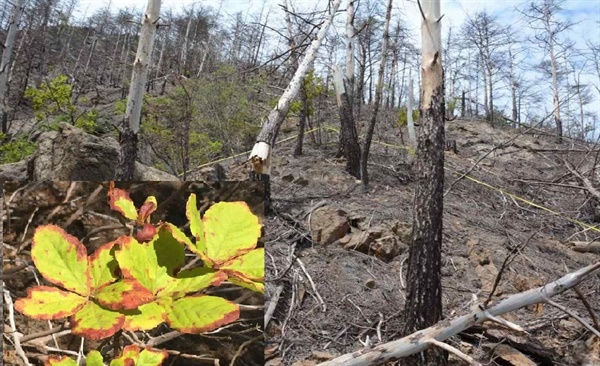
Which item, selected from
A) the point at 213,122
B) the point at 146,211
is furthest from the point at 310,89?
the point at 146,211

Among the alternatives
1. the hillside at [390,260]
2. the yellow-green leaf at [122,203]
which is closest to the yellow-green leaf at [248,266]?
the yellow-green leaf at [122,203]

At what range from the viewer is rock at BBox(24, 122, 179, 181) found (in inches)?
257

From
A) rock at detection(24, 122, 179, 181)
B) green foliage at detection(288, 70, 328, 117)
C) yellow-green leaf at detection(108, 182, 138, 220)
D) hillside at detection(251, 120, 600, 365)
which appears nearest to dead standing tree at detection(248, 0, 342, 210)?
hillside at detection(251, 120, 600, 365)

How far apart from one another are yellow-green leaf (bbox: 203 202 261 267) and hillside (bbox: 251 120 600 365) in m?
2.72

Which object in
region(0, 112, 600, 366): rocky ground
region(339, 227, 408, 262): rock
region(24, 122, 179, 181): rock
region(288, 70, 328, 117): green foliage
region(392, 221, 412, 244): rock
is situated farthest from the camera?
region(288, 70, 328, 117): green foliage

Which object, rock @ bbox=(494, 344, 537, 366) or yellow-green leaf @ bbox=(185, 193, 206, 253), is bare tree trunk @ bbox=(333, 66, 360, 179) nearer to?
rock @ bbox=(494, 344, 537, 366)

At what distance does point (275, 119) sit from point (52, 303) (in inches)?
197

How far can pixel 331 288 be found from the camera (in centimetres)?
491

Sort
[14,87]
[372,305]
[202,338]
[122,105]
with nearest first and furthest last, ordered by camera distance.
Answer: [202,338] < [372,305] < [122,105] < [14,87]

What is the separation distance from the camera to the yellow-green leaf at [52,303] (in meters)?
0.81

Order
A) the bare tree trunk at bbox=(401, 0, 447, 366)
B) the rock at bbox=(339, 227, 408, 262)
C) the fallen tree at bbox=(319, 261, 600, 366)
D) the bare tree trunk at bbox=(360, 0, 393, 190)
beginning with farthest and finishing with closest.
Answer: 1. the bare tree trunk at bbox=(360, 0, 393, 190)
2. the rock at bbox=(339, 227, 408, 262)
3. the bare tree trunk at bbox=(401, 0, 447, 366)
4. the fallen tree at bbox=(319, 261, 600, 366)

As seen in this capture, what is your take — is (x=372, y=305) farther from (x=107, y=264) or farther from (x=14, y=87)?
(x=14, y=87)

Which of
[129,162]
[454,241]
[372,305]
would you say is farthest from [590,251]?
[129,162]

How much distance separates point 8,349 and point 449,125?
58.1 feet
